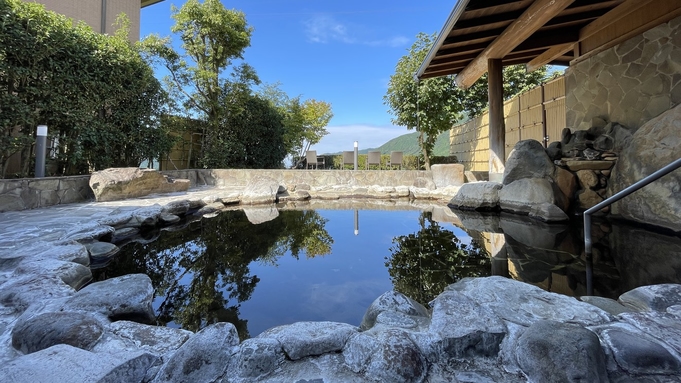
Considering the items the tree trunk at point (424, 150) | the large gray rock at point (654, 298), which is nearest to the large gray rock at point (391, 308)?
the large gray rock at point (654, 298)

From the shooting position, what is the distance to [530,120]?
7281 millimetres

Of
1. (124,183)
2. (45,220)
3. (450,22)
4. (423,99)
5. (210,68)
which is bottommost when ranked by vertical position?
(45,220)

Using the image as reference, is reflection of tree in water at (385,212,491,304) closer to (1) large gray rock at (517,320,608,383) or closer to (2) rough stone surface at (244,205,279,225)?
(1) large gray rock at (517,320,608,383)

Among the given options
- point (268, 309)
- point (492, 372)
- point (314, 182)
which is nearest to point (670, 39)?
point (492, 372)

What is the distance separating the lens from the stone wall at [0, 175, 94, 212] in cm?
381

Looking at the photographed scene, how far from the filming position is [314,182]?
790 centimetres

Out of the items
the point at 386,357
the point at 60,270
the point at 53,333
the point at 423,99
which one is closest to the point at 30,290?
the point at 60,270

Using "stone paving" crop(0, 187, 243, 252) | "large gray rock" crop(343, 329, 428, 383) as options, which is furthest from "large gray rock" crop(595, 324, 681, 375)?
"stone paving" crop(0, 187, 243, 252)

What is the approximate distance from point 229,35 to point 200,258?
8068mm

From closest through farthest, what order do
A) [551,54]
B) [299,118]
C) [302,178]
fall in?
[551,54] < [302,178] < [299,118]

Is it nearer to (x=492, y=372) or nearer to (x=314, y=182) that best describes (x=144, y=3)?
(x=314, y=182)

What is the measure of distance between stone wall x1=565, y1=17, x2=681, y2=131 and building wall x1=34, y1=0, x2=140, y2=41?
36.4 feet

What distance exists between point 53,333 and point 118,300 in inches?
15.5

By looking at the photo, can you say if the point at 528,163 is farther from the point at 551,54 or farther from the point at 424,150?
the point at 424,150
